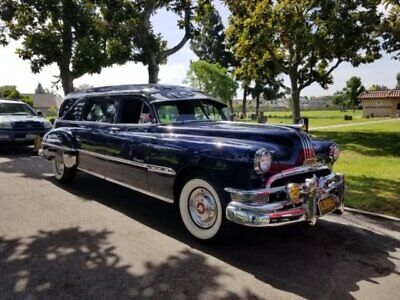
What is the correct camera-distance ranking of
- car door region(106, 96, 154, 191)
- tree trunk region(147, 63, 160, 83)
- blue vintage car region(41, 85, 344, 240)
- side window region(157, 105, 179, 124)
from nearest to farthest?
blue vintage car region(41, 85, 344, 240) < car door region(106, 96, 154, 191) < side window region(157, 105, 179, 124) < tree trunk region(147, 63, 160, 83)

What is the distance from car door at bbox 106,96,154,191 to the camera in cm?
549

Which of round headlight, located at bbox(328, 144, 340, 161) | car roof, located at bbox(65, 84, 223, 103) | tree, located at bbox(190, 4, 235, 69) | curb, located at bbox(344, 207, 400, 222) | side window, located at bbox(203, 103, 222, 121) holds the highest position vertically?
tree, located at bbox(190, 4, 235, 69)

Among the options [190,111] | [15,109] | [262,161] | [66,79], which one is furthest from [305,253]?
[66,79]

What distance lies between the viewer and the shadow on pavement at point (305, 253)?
3670 millimetres

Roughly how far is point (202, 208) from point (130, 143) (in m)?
1.62

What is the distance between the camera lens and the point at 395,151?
41.1ft

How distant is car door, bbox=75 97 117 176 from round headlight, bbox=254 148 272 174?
2.96 meters

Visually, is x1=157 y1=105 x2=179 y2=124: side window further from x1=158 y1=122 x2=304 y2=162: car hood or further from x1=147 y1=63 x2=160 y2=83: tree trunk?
x1=147 y1=63 x2=160 y2=83: tree trunk

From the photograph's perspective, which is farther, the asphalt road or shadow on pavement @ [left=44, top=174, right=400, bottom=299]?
shadow on pavement @ [left=44, top=174, right=400, bottom=299]

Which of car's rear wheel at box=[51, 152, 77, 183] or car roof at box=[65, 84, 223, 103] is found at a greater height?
car roof at box=[65, 84, 223, 103]

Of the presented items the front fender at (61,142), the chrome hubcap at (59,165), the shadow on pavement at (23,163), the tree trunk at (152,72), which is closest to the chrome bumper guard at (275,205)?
the front fender at (61,142)

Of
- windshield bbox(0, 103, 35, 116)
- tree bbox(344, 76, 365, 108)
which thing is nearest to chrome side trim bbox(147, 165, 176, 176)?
windshield bbox(0, 103, 35, 116)

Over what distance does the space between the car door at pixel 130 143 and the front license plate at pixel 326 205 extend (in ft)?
7.51

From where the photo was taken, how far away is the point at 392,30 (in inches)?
677
